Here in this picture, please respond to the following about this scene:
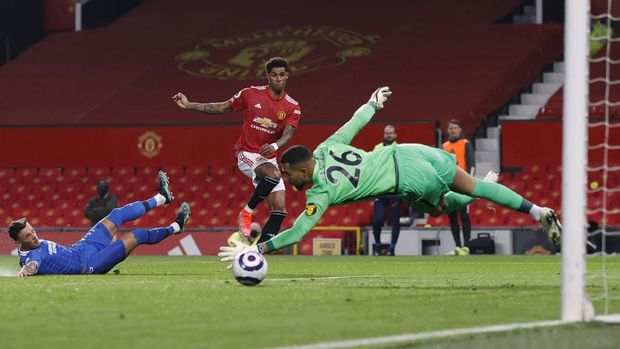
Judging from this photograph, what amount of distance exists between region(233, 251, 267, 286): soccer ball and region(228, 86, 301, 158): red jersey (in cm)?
427

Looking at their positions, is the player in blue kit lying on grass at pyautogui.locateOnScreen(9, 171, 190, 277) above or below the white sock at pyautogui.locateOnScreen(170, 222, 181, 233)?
below

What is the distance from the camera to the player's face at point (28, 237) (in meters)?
11.0

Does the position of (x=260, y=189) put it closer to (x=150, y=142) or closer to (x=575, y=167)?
(x=575, y=167)

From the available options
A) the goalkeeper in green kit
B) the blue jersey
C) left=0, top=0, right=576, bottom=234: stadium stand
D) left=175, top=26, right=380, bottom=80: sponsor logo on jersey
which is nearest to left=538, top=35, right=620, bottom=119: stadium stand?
left=0, top=0, right=576, bottom=234: stadium stand

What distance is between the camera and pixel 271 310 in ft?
23.5

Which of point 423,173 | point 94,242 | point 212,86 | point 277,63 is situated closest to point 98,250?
point 94,242

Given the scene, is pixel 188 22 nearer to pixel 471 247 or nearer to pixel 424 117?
pixel 424 117

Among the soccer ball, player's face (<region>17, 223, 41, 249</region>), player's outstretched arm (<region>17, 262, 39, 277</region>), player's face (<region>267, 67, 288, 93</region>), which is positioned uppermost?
player's face (<region>267, 67, 288, 93</region>)

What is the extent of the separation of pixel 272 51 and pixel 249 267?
19.8m

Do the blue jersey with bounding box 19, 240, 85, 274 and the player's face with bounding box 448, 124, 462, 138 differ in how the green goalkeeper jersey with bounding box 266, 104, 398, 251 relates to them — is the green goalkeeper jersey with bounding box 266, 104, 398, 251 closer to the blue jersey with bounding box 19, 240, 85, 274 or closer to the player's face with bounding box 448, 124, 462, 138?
the blue jersey with bounding box 19, 240, 85, 274

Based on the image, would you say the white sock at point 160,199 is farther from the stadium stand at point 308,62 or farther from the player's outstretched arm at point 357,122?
the stadium stand at point 308,62

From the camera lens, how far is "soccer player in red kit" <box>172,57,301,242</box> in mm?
13312

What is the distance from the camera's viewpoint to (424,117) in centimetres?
2417

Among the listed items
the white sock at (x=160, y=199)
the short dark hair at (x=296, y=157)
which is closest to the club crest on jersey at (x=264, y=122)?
the white sock at (x=160, y=199)
